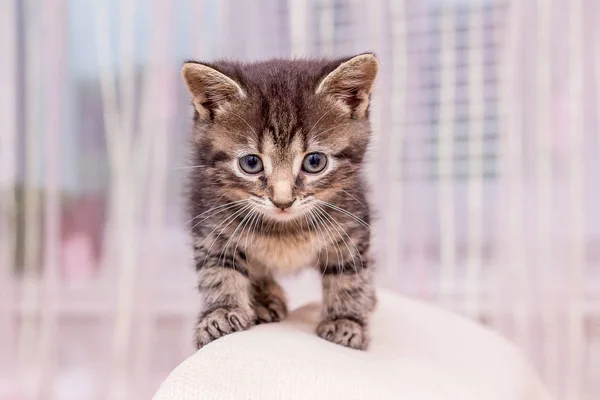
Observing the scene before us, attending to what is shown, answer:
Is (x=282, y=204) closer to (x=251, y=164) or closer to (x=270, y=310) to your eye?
(x=251, y=164)

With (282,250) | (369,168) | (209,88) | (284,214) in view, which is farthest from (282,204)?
(369,168)

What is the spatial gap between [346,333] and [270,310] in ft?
0.51

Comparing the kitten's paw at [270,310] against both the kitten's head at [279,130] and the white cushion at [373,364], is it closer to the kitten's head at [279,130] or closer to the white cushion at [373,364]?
the white cushion at [373,364]

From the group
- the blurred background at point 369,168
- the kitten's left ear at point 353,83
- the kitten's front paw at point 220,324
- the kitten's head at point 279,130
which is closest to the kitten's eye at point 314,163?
the kitten's head at point 279,130

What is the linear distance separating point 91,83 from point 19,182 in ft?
1.25

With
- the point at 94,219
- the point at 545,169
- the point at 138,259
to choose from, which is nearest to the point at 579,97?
the point at 545,169

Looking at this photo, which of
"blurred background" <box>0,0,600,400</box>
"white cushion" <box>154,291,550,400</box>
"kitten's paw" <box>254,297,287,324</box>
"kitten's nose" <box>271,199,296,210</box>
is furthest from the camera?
"blurred background" <box>0,0,600,400</box>

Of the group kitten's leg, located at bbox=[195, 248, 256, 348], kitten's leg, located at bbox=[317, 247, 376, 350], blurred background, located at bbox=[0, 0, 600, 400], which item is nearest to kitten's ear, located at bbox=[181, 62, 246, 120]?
kitten's leg, located at bbox=[195, 248, 256, 348]

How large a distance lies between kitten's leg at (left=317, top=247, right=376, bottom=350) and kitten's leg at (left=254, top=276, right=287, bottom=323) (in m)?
0.08

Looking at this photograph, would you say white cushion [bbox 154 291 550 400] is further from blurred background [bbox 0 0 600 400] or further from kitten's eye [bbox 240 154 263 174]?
blurred background [bbox 0 0 600 400]

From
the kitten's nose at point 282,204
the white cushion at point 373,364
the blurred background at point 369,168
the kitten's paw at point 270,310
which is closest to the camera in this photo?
the white cushion at point 373,364

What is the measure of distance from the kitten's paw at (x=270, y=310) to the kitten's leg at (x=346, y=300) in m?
0.08

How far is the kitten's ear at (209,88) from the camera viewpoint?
3.28 feet

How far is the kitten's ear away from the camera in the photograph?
100 cm
